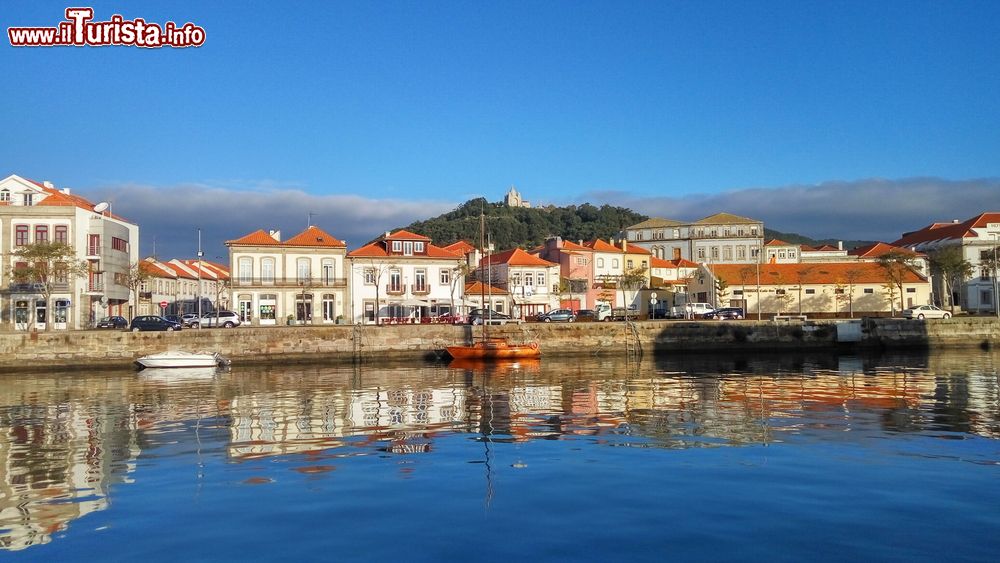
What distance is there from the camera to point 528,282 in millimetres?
68750

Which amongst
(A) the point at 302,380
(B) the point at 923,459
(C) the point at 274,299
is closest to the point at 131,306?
(C) the point at 274,299

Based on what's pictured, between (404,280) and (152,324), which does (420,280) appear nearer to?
(404,280)

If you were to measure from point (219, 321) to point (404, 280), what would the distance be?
14.5 metres

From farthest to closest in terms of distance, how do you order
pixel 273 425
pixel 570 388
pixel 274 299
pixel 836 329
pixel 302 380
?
pixel 274 299
pixel 836 329
pixel 302 380
pixel 570 388
pixel 273 425

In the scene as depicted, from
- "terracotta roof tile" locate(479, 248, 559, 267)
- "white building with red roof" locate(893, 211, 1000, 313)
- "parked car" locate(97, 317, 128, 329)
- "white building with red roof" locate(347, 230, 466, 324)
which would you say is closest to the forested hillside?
"terracotta roof tile" locate(479, 248, 559, 267)

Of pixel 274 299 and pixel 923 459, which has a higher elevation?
pixel 274 299

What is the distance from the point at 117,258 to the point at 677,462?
182 feet

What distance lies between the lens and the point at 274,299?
5756 cm

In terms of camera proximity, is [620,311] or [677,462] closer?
[677,462]

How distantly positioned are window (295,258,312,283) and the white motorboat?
1647 centimetres

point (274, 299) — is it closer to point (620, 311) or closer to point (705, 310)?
point (620, 311)

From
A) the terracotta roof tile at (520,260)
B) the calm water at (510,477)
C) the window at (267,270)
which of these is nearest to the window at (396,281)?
the window at (267,270)

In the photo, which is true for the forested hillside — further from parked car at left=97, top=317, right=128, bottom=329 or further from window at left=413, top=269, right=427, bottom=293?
parked car at left=97, top=317, right=128, bottom=329

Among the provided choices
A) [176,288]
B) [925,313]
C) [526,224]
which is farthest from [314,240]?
[526,224]
